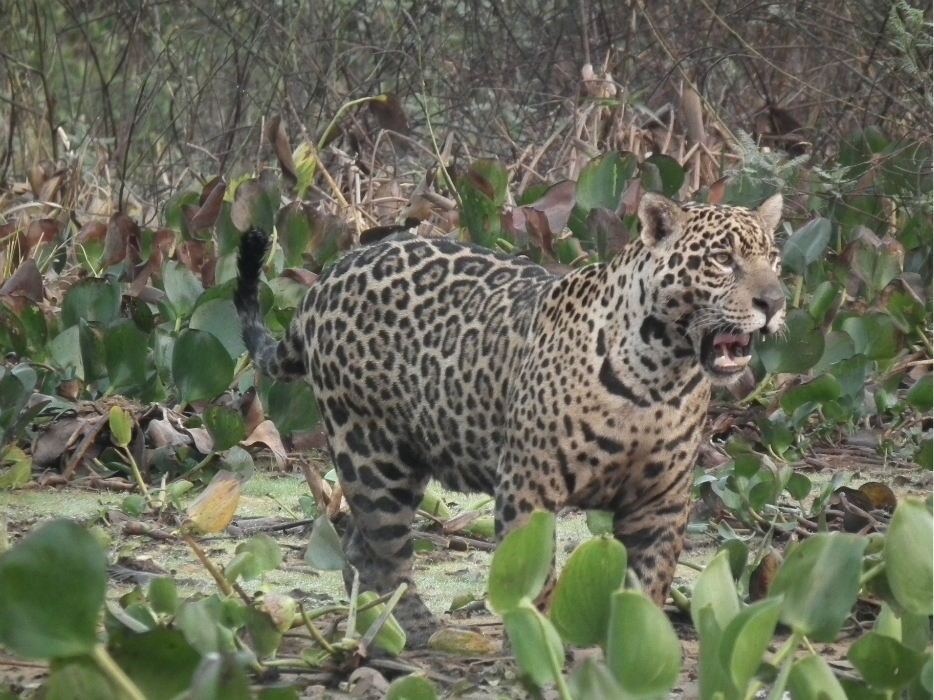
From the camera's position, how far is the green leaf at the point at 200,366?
5.90 m

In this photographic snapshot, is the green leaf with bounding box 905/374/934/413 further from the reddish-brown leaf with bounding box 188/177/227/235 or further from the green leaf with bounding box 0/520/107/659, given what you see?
the green leaf with bounding box 0/520/107/659

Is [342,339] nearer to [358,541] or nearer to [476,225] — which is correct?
[358,541]

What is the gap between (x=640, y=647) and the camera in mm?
2766

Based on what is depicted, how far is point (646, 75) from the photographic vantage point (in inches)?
416

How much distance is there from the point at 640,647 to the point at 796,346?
3.65 meters

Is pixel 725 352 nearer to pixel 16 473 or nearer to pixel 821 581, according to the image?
pixel 821 581

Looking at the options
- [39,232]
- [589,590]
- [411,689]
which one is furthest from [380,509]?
[39,232]

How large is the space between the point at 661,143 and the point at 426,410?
4167 mm

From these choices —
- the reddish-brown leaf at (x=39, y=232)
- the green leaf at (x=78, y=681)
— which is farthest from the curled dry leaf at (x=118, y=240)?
the green leaf at (x=78, y=681)

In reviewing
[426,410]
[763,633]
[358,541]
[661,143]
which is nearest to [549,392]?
[426,410]

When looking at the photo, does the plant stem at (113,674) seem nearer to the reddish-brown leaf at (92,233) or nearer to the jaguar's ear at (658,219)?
the jaguar's ear at (658,219)

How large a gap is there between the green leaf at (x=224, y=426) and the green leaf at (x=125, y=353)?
1.79ft

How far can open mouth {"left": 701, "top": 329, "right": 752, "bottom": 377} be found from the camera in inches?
170

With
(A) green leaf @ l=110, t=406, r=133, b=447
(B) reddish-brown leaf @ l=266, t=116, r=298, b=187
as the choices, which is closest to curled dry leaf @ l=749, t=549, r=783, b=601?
(A) green leaf @ l=110, t=406, r=133, b=447
